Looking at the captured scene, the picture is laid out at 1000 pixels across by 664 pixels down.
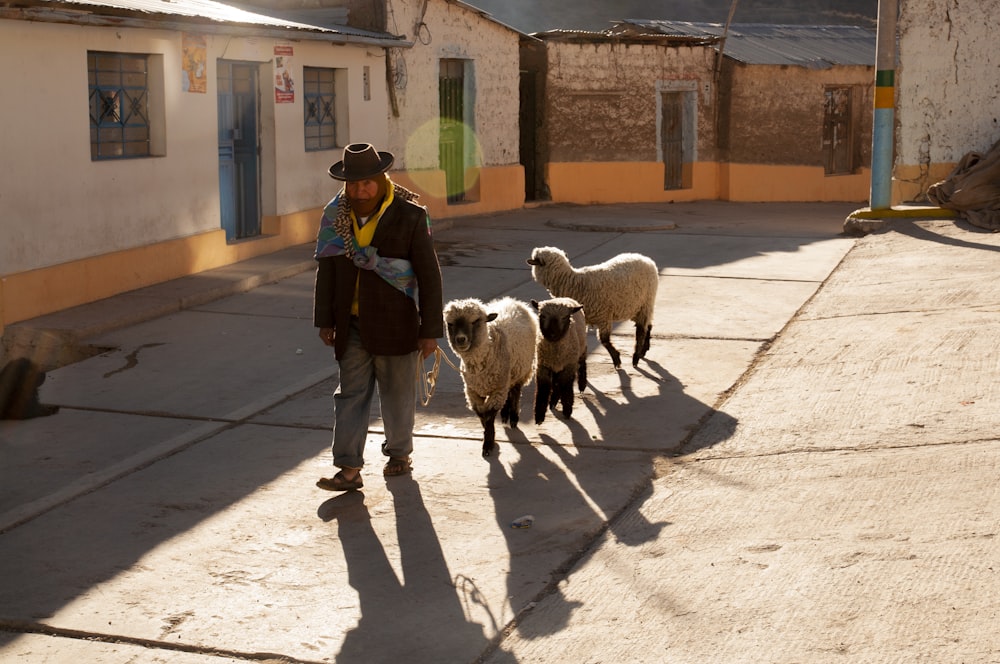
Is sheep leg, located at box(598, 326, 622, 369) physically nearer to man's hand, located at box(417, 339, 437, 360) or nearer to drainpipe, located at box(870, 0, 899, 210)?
man's hand, located at box(417, 339, 437, 360)

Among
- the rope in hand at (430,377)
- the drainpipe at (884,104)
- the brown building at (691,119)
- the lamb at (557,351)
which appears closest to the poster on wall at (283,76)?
the rope in hand at (430,377)

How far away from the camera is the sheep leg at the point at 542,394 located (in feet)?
25.8

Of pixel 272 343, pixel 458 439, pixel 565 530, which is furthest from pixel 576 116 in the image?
pixel 565 530

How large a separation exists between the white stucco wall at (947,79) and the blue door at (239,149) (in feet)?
28.3

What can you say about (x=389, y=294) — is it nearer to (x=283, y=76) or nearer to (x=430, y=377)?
(x=430, y=377)

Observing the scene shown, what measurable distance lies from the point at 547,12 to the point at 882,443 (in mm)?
37722

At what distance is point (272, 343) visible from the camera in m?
10.4

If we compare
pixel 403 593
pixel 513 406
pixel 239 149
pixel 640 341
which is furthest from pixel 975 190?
pixel 403 593

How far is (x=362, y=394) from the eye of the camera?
661 cm

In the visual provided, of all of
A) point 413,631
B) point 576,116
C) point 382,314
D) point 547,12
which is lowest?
point 413,631

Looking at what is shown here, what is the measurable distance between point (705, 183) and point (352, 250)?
60.5ft

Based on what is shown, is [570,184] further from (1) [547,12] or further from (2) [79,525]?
(1) [547,12]

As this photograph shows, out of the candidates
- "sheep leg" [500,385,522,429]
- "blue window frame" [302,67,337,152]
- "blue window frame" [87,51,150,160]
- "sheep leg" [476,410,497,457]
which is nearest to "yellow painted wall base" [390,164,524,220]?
"blue window frame" [302,67,337,152]

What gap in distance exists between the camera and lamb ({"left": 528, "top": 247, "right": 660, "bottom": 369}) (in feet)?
29.1
